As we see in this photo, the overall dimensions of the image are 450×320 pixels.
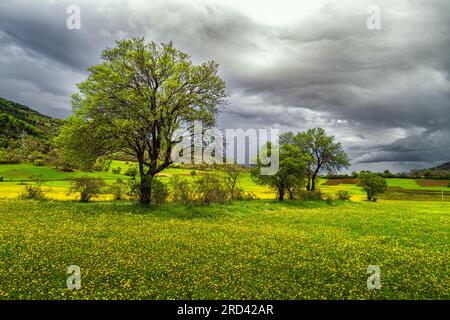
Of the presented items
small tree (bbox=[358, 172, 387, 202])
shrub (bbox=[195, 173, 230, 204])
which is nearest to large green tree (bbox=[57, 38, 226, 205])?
shrub (bbox=[195, 173, 230, 204])

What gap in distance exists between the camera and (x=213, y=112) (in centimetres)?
3219

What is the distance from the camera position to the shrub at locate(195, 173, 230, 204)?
3569 centimetres

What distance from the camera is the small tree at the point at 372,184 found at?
68.9 meters

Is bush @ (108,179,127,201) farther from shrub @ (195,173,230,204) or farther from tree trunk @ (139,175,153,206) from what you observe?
shrub @ (195,173,230,204)

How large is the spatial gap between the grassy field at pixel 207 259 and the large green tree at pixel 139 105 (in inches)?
371

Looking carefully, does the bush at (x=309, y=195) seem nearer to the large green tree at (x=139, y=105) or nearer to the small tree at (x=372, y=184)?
the small tree at (x=372, y=184)

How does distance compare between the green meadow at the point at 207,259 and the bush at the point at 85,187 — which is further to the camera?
the bush at the point at 85,187

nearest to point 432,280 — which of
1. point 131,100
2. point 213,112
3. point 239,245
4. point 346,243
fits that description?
point 346,243

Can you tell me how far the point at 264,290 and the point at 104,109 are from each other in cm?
2649

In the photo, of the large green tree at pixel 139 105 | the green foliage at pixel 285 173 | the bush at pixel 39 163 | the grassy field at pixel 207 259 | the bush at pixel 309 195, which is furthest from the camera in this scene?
the bush at pixel 39 163

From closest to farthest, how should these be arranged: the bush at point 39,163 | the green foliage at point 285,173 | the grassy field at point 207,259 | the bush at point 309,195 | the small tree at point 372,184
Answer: the grassy field at point 207,259, the green foliage at point 285,173, the bush at point 309,195, the small tree at point 372,184, the bush at point 39,163

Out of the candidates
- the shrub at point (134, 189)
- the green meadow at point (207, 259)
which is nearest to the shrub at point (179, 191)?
the shrub at point (134, 189)

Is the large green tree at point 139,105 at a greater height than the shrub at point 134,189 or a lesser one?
greater

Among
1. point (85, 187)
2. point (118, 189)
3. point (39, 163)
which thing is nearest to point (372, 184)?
point (118, 189)
